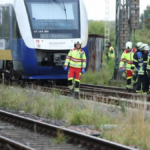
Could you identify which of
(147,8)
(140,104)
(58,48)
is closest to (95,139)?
(140,104)

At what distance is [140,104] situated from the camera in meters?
10.3

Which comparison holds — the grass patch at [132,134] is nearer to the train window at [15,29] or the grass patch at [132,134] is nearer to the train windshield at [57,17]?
the train windshield at [57,17]

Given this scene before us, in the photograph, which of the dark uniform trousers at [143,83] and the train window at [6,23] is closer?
the dark uniform trousers at [143,83]

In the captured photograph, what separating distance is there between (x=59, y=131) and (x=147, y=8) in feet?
263

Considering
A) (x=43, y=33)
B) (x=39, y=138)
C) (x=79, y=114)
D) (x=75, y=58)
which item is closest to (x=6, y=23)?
(x=43, y=33)

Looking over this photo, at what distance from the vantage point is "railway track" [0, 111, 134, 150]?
24.1 feet

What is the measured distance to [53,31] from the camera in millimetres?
16078

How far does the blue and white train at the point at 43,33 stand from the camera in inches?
616

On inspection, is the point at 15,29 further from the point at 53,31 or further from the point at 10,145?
the point at 10,145

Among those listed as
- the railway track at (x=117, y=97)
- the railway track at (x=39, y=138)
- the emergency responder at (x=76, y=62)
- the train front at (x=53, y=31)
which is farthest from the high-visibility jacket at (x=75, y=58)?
the railway track at (x=39, y=138)

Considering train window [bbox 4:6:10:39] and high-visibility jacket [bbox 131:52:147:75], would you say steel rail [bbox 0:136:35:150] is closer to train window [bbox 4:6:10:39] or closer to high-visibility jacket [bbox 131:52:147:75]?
high-visibility jacket [bbox 131:52:147:75]

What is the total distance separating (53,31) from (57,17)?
528 mm

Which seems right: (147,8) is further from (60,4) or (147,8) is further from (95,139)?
(95,139)

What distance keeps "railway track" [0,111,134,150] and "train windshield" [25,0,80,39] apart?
6.63m
